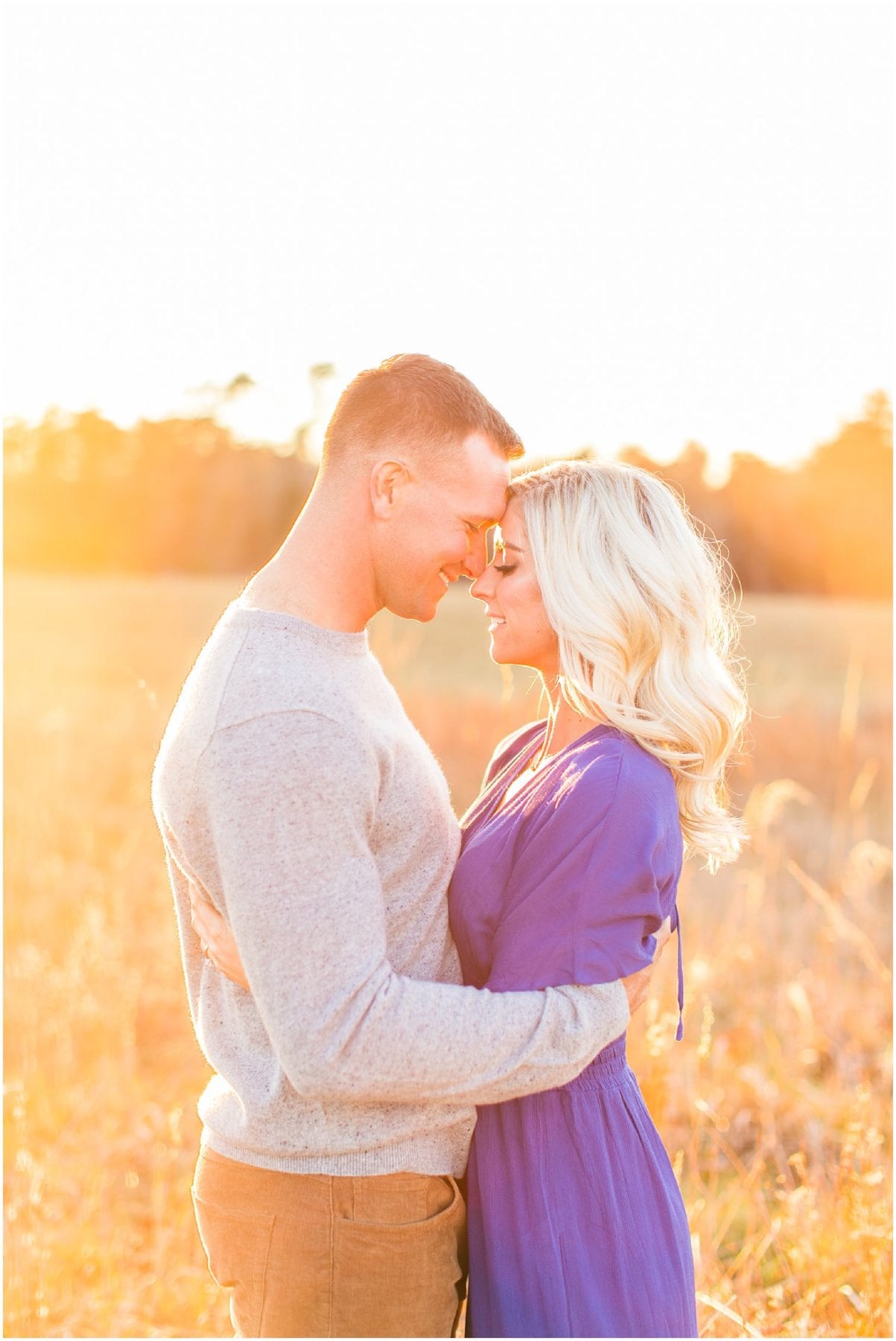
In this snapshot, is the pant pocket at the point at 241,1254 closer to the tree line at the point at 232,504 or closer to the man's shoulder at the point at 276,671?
the man's shoulder at the point at 276,671

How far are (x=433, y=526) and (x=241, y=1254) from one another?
4.53 feet

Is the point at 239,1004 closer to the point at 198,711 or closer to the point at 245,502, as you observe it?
the point at 198,711

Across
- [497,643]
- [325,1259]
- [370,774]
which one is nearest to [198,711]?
[370,774]

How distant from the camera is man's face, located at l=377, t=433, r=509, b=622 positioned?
6.84 feet

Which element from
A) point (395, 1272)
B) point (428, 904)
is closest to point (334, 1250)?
point (395, 1272)

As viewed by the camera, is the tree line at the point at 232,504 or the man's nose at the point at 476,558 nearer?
the man's nose at the point at 476,558

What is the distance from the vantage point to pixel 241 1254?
6.48 ft

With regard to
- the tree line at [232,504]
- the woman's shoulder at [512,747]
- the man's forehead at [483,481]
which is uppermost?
the man's forehead at [483,481]

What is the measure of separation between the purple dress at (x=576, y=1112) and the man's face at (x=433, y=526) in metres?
0.44

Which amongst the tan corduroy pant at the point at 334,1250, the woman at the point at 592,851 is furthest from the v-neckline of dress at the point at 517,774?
the tan corduroy pant at the point at 334,1250

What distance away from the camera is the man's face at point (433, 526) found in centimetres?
208

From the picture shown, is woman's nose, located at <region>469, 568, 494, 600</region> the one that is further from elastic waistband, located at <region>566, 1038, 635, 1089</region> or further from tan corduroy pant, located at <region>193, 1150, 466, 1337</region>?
tan corduroy pant, located at <region>193, 1150, 466, 1337</region>

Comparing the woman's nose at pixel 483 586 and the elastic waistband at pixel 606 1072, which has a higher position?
the woman's nose at pixel 483 586

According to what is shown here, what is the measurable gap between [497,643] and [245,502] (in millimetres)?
29298
